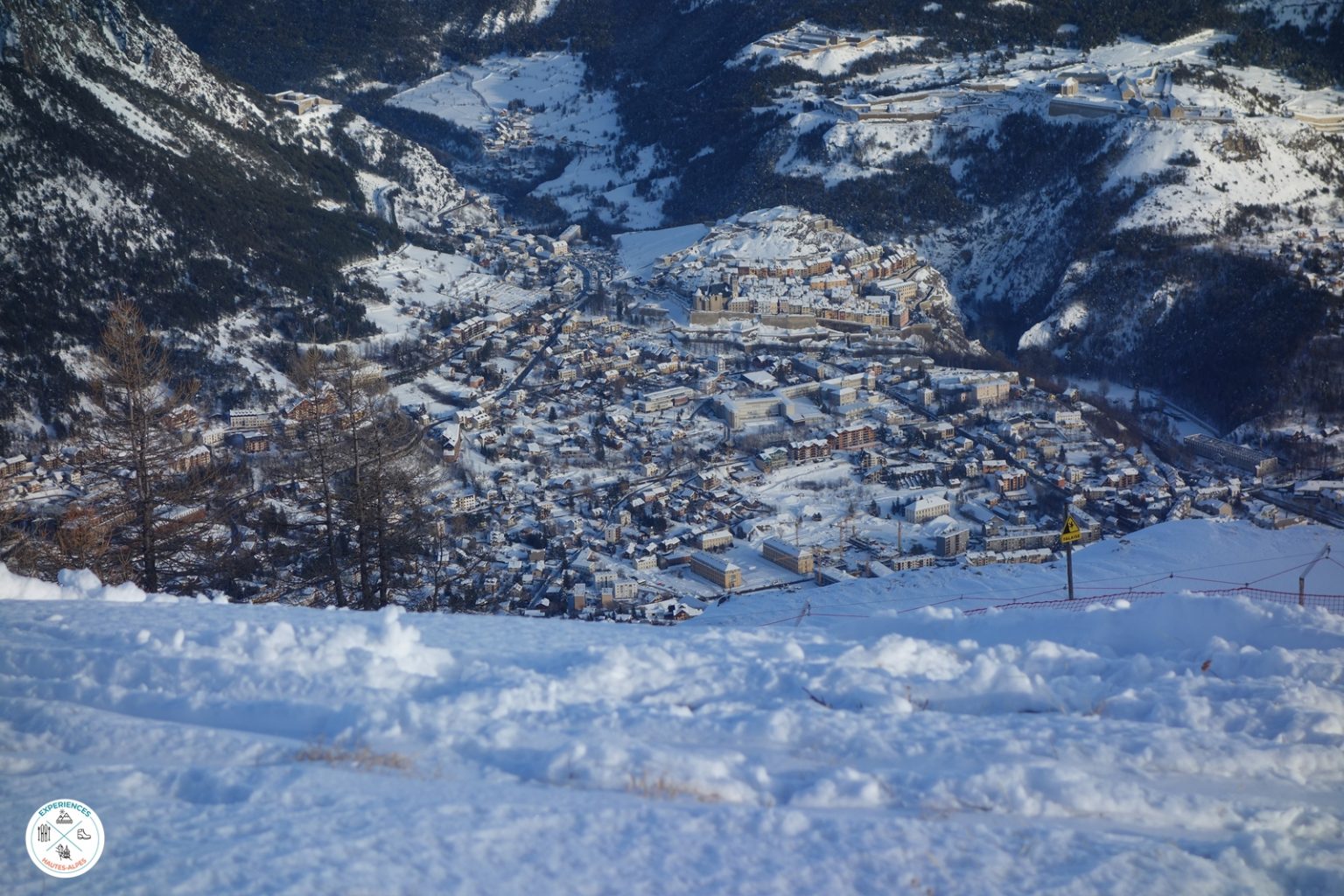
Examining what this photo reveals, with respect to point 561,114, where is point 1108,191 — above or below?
below

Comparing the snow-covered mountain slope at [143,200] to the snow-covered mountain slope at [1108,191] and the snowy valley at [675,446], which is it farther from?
the snow-covered mountain slope at [1108,191]

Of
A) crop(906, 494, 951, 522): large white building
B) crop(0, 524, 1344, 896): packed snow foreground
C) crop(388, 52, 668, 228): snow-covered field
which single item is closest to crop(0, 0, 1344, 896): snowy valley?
crop(0, 524, 1344, 896): packed snow foreground

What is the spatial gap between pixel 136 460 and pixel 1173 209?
36.2m

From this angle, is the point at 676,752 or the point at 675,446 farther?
the point at 675,446

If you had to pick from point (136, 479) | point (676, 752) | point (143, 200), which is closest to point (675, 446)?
point (136, 479)

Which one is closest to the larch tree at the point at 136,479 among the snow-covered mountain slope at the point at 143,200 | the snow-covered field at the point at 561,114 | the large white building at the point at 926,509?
the large white building at the point at 926,509

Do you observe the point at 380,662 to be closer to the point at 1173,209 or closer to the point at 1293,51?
the point at 1173,209

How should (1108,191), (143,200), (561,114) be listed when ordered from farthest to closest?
(561,114), (1108,191), (143,200)

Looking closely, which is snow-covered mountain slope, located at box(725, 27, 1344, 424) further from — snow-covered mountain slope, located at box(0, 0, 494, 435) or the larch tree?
the larch tree
